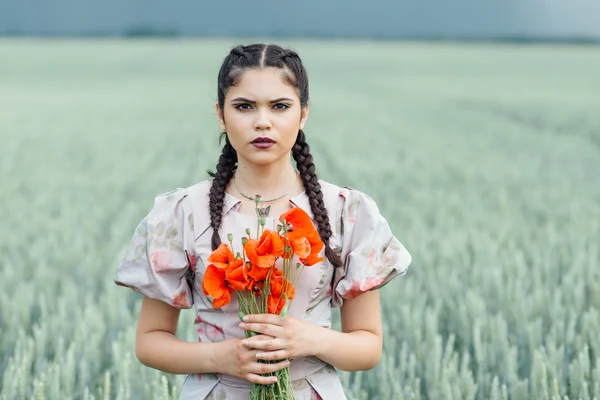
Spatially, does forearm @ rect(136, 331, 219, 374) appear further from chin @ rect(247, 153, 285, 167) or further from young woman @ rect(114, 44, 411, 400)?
chin @ rect(247, 153, 285, 167)

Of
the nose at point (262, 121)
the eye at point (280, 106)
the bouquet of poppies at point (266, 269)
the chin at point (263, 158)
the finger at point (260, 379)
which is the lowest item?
the finger at point (260, 379)

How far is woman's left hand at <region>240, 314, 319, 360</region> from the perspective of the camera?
81.4 inches

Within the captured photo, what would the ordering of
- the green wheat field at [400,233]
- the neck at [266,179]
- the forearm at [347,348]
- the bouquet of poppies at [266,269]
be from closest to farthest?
the bouquet of poppies at [266,269]
the forearm at [347,348]
the neck at [266,179]
the green wheat field at [400,233]

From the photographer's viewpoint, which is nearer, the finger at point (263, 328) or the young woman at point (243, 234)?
→ the finger at point (263, 328)

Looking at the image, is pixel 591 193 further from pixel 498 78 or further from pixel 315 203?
pixel 498 78

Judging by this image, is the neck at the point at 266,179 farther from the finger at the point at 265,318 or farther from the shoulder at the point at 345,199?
the finger at the point at 265,318

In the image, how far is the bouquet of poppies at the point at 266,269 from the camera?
2037 millimetres

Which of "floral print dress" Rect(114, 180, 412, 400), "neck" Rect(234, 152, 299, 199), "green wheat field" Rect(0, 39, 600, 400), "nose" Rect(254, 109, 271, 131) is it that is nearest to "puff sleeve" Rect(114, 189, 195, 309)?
"floral print dress" Rect(114, 180, 412, 400)

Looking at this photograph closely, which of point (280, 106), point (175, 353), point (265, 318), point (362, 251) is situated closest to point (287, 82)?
point (280, 106)

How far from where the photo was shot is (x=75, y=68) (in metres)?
41.4

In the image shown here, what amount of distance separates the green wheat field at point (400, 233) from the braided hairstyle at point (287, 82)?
30 centimetres

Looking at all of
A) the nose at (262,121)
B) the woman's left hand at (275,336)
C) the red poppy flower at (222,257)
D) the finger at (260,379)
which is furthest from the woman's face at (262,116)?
the finger at (260,379)

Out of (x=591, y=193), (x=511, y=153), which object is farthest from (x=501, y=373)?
(x=511, y=153)

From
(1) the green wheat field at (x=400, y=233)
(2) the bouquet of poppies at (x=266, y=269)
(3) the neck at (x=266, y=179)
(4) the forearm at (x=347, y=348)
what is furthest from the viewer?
(1) the green wheat field at (x=400, y=233)
